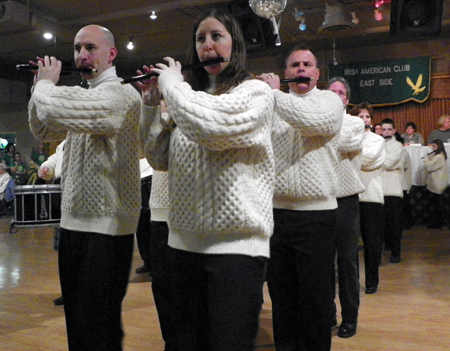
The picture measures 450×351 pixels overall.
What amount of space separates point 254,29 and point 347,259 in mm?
2813

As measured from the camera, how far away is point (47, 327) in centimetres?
321

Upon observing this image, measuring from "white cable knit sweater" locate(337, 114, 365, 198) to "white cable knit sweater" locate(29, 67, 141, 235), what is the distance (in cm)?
138

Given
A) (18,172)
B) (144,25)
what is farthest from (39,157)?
(144,25)

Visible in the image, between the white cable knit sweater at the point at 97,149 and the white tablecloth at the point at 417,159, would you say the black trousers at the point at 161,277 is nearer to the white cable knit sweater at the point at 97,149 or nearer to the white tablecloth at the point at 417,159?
the white cable knit sweater at the point at 97,149

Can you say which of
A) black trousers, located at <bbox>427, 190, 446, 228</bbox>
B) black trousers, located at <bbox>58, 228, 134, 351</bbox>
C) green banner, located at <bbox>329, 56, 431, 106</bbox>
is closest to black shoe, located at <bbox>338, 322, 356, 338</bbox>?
black trousers, located at <bbox>58, 228, 134, 351</bbox>

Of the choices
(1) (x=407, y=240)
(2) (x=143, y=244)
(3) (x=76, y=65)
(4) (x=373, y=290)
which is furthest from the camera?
(1) (x=407, y=240)

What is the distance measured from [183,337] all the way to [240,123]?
2.10 feet

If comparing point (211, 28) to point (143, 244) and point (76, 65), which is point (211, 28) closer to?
point (76, 65)

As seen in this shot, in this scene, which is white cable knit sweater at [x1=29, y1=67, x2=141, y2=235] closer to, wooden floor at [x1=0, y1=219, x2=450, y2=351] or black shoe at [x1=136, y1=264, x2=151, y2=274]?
wooden floor at [x1=0, y1=219, x2=450, y2=351]

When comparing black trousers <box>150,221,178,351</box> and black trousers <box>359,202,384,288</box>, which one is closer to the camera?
black trousers <box>150,221,178,351</box>

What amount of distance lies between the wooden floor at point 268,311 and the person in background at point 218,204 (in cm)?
148

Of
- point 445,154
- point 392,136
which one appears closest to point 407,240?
point 445,154

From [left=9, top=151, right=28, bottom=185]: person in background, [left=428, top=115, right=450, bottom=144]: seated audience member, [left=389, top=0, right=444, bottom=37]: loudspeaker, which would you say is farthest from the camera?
[left=9, top=151, right=28, bottom=185]: person in background

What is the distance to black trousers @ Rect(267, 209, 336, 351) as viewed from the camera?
2215 mm
